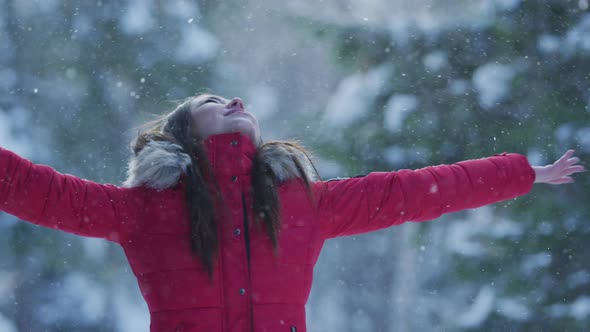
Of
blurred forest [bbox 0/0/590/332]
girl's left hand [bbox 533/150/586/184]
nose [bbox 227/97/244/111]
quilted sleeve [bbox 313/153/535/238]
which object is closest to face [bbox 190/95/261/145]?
nose [bbox 227/97/244/111]

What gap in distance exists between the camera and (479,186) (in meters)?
2.07

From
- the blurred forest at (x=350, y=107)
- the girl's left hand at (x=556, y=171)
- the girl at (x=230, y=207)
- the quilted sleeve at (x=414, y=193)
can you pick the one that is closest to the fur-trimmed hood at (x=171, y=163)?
the girl at (x=230, y=207)

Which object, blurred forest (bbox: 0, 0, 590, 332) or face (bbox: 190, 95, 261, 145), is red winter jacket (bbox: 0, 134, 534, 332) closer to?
face (bbox: 190, 95, 261, 145)

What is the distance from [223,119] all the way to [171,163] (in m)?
0.28

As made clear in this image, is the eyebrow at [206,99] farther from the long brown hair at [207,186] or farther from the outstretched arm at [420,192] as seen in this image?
the outstretched arm at [420,192]

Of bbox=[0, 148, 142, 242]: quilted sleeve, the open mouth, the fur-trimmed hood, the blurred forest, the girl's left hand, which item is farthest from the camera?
the blurred forest

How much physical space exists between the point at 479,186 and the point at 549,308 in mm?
3205

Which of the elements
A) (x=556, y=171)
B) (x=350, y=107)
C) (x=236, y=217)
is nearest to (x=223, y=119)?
(x=236, y=217)

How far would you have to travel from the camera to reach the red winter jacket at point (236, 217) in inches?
72.6

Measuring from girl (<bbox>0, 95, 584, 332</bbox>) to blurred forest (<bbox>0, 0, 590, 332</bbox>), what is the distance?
2693 mm

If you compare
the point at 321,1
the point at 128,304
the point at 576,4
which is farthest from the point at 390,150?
the point at 128,304

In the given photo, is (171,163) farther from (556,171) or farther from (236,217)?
(556,171)

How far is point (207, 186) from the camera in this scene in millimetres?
1991

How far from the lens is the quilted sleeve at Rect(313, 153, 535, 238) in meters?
2.06
